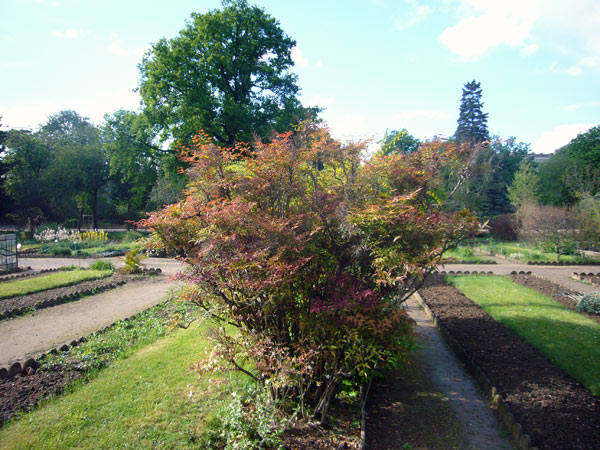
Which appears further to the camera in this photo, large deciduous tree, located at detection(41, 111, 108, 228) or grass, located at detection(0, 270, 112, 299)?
large deciduous tree, located at detection(41, 111, 108, 228)

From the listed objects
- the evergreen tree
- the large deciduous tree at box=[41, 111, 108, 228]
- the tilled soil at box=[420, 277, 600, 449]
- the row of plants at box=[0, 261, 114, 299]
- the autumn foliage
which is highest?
the evergreen tree

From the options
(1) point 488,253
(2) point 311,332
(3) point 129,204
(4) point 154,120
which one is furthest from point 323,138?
(3) point 129,204

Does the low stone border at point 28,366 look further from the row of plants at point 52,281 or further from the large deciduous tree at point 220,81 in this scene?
the large deciduous tree at point 220,81

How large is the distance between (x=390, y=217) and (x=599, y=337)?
5465mm

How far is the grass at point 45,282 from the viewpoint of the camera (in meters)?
9.99

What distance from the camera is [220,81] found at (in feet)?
64.2

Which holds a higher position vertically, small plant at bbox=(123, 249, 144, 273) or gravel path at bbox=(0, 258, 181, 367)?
small plant at bbox=(123, 249, 144, 273)

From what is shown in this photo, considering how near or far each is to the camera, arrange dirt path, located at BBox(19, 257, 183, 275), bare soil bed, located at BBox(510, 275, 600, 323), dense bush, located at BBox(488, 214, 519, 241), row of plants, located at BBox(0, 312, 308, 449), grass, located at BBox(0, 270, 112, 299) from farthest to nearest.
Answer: dense bush, located at BBox(488, 214, 519, 241) < dirt path, located at BBox(19, 257, 183, 275) < grass, located at BBox(0, 270, 112, 299) < bare soil bed, located at BBox(510, 275, 600, 323) < row of plants, located at BBox(0, 312, 308, 449)

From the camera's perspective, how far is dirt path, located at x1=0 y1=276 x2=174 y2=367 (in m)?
6.12

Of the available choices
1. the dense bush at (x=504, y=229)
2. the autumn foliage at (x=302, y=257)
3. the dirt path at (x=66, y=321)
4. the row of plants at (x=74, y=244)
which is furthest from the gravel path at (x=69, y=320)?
the dense bush at (x=504, y=229)

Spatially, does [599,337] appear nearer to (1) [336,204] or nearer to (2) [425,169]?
(2) [425,169]

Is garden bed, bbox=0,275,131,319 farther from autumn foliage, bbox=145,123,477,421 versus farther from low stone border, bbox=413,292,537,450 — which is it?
low stone border, bbox=413,292,537,450

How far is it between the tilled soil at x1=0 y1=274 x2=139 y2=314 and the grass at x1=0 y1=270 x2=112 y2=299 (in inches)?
9.0

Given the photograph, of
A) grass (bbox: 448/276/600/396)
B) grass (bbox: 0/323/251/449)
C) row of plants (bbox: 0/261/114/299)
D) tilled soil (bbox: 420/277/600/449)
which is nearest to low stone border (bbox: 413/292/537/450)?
tilled soil (bbox: 420/277/600/449)
